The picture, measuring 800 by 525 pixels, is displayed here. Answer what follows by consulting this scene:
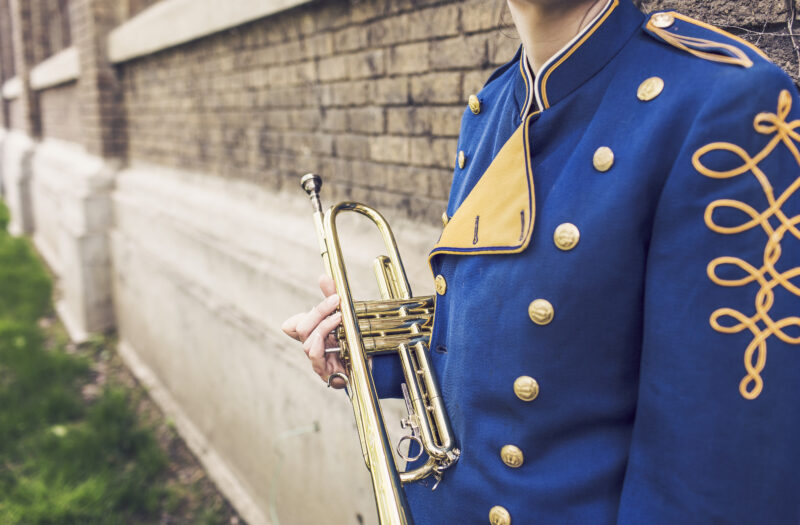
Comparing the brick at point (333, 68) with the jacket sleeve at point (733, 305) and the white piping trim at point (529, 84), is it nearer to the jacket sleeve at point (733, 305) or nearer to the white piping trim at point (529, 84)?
the white piping trim at point (529, 84)

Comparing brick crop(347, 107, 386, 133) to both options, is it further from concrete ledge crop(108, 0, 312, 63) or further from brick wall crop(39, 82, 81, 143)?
brick wall crop(39, 82, 81, 143)

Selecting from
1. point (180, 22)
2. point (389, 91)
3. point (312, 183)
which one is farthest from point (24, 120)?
point (312, 183)

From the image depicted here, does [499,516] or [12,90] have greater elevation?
[12,90]

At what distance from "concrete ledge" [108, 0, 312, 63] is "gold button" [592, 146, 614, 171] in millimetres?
2311

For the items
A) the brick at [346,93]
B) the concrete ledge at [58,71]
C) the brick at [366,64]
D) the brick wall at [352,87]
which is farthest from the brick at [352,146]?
the concrete ledge at [58,71]

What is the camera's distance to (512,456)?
97 centimetres

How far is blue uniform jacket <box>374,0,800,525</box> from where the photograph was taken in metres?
0.72

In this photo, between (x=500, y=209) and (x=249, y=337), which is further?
(x=249, y=337)

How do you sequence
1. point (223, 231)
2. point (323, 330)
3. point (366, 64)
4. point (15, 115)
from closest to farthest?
point (323, 330), point (366, 64), point (223, 231), point (15, 115)

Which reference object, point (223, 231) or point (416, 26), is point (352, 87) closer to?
point (416, 26)

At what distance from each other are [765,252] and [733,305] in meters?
0.07

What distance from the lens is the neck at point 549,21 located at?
3.02 ft

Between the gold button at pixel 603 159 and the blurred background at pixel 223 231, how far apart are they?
Result: 645 mm

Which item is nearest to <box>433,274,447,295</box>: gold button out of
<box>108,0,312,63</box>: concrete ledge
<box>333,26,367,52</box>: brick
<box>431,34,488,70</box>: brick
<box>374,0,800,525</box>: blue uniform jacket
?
<box>374,0,800,525</box>: blue uniform jacket
